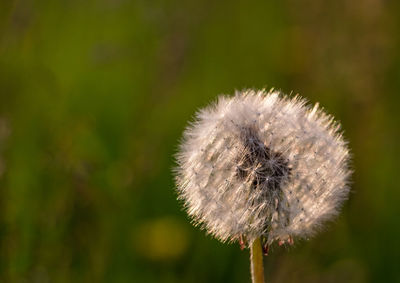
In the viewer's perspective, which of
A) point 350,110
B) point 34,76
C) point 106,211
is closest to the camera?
point 106,211

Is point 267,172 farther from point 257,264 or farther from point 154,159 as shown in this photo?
point 154,159

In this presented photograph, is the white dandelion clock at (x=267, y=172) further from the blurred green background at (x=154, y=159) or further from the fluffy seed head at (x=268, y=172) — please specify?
the blurred green background at (x=154, y=159)

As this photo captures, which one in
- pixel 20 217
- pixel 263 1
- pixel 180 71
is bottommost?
pixel 20 217

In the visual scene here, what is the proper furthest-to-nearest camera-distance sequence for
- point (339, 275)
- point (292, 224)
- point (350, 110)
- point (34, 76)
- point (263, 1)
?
point (263, 1) < point (350, 110) < point (34, 76) < point (339, 275) < point (292, 224)

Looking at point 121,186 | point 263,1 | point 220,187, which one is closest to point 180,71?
point 121,186

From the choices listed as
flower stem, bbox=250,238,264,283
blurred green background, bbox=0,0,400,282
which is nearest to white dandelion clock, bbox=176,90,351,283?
flower stem, bbox=250,238,264,283

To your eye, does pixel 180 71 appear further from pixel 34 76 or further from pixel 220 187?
pixel 220 187
